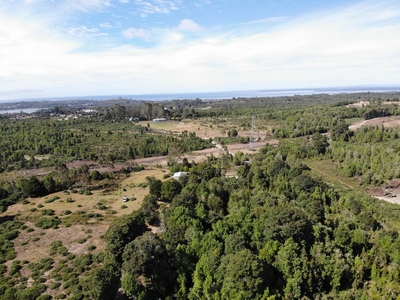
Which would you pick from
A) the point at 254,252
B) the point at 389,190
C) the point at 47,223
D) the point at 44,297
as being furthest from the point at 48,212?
the point at 389,190

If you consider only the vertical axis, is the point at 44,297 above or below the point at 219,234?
below

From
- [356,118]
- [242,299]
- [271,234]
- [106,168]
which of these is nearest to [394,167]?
[271,234]

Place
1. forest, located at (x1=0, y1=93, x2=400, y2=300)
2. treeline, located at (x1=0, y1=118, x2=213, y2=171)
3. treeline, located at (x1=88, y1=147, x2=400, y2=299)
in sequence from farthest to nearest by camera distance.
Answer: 1. treeline, located at (x1=0, y1=118, x2=213, y2=171)
2. forest, located at (x1=0, y1=93, x2=400, y2=300)
3. treeline, located at (x1=88, y1=147, x2=400, y2=299)

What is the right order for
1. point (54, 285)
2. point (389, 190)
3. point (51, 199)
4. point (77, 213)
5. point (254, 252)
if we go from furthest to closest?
1. point (389, 190)
2. point (51, 199)
3. point (77, 213)
4. point (254, 252)
5. point (54, 285)

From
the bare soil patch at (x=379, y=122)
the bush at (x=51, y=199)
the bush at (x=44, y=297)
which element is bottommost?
the bush at (x=44, y=297)

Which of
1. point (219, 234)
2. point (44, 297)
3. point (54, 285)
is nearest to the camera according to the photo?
point (44, 297)

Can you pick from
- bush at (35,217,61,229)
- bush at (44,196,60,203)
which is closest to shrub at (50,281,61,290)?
bush at (35,217,61,229)

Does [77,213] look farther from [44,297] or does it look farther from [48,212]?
[44,297]

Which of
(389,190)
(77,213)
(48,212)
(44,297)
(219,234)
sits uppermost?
(219,234)

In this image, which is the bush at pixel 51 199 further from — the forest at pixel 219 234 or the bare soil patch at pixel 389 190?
the bare soil patch at pixel 389 190

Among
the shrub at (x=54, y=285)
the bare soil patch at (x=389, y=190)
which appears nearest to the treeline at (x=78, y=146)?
the shrub at (x=54, y=285)

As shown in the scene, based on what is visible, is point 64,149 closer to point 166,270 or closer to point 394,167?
point 166,270

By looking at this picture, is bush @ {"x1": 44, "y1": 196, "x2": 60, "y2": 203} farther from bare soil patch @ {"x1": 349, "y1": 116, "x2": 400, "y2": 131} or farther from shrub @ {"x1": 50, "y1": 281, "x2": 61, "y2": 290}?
bare soil patch @ {"x1": 349, "y1": 116, "x2": 400, "y2": 131}
